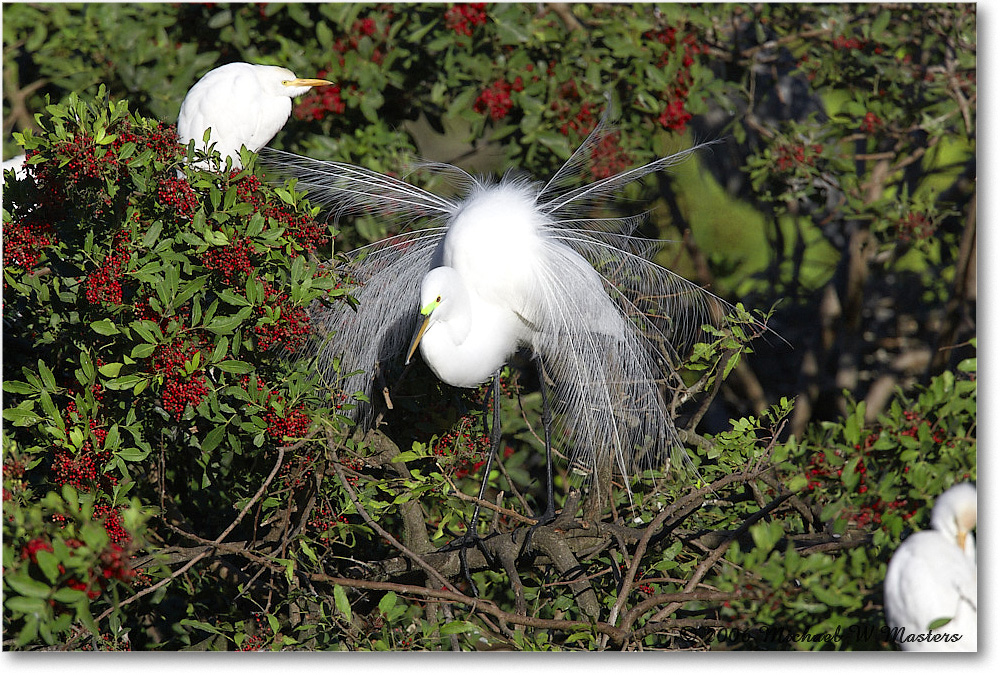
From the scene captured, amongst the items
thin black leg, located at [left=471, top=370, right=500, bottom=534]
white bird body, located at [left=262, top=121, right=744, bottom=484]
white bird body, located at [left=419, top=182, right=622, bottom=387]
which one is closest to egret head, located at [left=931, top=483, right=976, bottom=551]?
white bird body, located at [left=262, top=121, right=744, bottom=484]

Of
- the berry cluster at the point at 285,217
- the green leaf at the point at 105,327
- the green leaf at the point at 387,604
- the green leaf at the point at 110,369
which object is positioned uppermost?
the berry cluster at the point at 285,217

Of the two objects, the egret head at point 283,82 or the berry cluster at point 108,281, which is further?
the egret head at point 283,82

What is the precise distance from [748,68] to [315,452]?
5.61 ft

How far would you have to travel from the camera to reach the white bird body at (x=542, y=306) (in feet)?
5.69

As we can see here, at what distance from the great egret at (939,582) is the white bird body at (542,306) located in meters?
0.47

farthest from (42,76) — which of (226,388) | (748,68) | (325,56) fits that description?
(748,68)

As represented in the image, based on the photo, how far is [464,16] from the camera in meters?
2.01

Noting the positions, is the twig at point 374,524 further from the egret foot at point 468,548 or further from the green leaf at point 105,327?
the green leaf at point 105,327

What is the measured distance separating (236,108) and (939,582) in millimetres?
1589

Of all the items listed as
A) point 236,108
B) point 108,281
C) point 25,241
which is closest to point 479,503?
point 108,281

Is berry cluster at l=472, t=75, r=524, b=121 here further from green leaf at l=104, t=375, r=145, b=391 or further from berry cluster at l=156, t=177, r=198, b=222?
green leaf at l=104, t=375, r=145, b=391

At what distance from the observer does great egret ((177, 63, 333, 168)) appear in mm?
1823

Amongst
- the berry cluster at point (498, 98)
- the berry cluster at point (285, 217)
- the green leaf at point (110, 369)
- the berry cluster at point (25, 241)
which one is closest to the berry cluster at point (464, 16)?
the berry cluster at point (498, 98)

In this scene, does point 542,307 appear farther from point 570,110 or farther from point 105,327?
point 105,327
